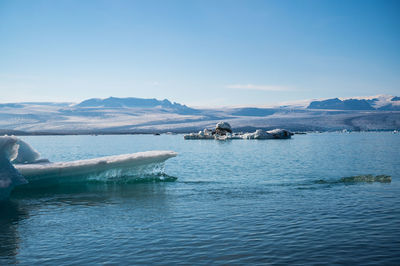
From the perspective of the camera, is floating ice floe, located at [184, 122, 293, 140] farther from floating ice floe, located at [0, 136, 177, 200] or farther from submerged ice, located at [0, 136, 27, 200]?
submerged ice, located at [0, 136, 27, 200]

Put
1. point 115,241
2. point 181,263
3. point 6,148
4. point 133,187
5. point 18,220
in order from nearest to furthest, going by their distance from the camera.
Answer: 1. point 181,263
2. point 115,241
3. point 18,220
4. point 6,148
5. point 133,187

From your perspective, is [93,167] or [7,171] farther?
[93,167]

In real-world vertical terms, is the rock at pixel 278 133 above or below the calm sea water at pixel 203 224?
above

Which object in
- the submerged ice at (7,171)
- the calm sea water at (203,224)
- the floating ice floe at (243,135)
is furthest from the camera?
the floating ice floe at (243,135)

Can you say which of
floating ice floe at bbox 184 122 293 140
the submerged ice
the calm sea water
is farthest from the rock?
the submerged ice

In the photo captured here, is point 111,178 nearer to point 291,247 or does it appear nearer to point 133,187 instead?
point 133,187

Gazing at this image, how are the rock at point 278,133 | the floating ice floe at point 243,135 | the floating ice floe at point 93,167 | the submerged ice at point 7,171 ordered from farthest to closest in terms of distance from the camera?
the floating ice floe at point 243,135 → the rock at point 278,133 → the floating ice floe at point 93,167 → the submerged ice at point 7,171

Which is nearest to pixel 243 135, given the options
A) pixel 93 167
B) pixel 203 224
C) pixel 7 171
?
pixel 93 167

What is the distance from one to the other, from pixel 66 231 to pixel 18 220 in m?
2.99

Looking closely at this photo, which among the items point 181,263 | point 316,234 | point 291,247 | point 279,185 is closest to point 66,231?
point 181,263

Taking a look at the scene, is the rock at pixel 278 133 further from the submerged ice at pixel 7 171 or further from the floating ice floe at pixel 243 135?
the submerged ice at pixel 7 171

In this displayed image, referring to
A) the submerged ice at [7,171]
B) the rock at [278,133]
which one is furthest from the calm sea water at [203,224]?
the rock at [278,133]

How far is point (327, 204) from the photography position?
51.0 feet

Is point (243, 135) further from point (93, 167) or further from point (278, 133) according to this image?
point (93, 167)
